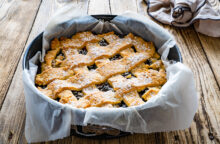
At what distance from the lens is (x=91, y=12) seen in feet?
5.40

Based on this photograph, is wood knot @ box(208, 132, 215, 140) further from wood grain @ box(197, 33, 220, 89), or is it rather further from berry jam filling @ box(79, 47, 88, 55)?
berry jam filling @ box(79, 47, 88, 55)

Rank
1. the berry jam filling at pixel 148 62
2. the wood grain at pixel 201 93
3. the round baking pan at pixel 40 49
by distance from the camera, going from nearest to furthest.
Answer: the round baking pan at pixel 40 49 < the wood grain at pixel 201 93 < the berry jam filling at pixel 148 62

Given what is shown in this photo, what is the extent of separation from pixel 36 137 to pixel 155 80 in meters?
0.52

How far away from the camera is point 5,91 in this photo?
45.1 inches

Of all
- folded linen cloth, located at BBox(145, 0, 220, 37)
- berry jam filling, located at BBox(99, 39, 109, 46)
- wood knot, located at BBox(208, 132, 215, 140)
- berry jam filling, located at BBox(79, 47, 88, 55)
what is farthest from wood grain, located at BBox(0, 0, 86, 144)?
folded linen cloth, located at BBox(145, 0, 220, 37)

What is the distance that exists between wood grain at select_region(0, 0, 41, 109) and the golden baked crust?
0.25 meters

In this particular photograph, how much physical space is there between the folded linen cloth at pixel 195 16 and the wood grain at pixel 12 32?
0.83 m

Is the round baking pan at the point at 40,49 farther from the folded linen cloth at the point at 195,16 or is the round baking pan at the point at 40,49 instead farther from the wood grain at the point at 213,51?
the folded linen cloth at the point at 195,16

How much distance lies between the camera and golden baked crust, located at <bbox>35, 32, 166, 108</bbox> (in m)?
0.97

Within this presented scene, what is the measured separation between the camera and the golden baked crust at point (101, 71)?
0.97 metres

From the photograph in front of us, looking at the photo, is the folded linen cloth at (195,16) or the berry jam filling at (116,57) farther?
the folded linen cloth at (195,16)

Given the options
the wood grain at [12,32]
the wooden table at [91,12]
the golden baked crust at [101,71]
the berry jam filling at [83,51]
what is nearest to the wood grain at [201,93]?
the wooden table at [91,12]

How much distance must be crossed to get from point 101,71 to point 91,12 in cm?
71

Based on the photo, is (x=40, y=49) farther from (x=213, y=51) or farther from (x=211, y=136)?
(x=213, y=51)
